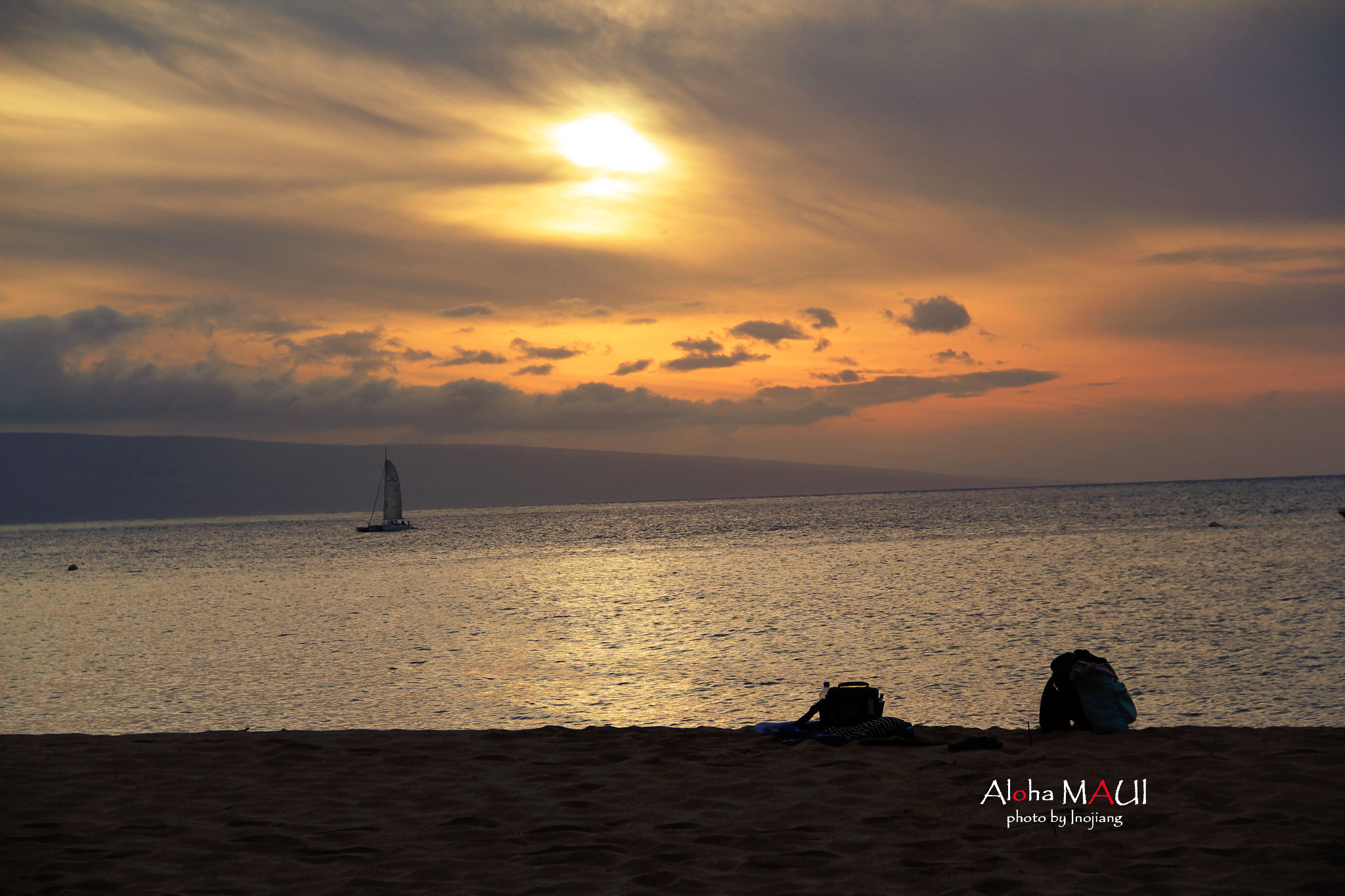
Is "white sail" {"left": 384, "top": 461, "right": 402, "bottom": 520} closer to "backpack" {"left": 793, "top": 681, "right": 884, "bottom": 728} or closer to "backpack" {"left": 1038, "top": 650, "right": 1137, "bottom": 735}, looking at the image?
"backpack" {"left": 793, "top": 681, "right": 884, "bottom": 728}

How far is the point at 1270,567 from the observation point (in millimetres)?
48281

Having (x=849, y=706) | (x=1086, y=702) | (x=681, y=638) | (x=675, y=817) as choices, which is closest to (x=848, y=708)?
(x=849, y=706)

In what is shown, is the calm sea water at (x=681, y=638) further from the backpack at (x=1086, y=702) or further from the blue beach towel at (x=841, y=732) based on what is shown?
the blue beach towel at (x=841, y=732)

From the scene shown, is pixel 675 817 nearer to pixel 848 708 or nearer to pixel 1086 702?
pixel 848 708

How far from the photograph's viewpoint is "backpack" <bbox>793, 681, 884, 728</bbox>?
1255 cm

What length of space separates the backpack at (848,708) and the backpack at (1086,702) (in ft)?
7.36

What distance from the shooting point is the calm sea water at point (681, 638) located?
18.4m

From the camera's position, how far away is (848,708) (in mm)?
12625

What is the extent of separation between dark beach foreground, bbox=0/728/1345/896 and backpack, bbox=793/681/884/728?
0.90m

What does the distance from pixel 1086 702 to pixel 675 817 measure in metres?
6.44

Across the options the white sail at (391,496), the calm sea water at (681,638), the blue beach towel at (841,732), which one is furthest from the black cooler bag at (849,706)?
the white sail at (391,496)

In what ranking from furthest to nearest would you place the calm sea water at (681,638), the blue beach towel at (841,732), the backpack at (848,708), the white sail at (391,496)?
1. the white sail at (391,496)
2. the calm sea water at (681,638)
3. the backpack at (848,708)
4. the blue beach towel at (841,732)

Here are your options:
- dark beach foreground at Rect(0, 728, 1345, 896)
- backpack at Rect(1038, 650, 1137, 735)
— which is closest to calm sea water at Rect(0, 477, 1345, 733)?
backpack at Rect(1038, 650, 1137, 735)

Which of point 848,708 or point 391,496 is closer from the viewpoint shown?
point 848,708
